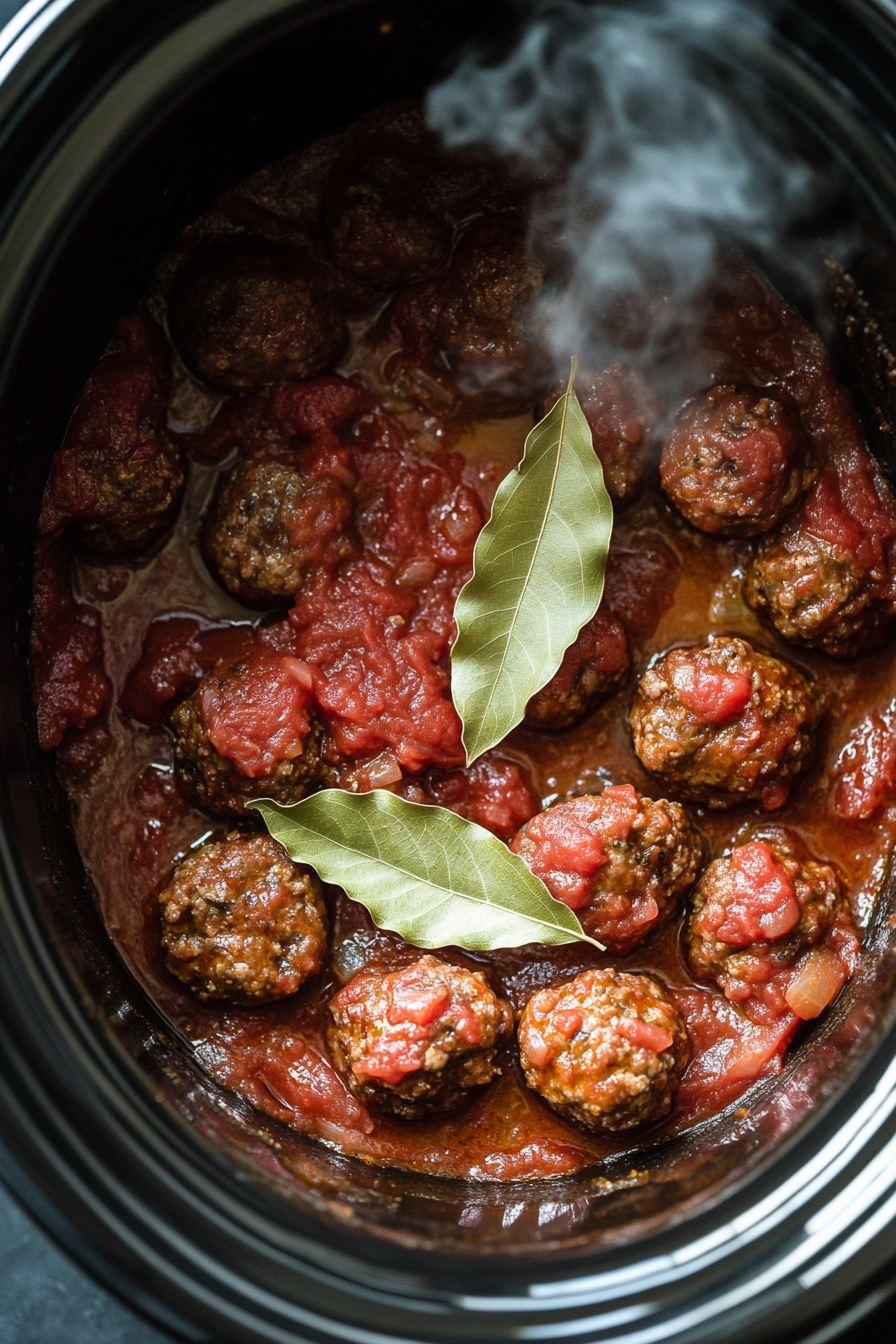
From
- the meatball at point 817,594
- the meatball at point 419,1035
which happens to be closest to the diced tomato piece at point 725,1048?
the meatball at point 419,1035

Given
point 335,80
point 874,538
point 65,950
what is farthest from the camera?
point 874,538

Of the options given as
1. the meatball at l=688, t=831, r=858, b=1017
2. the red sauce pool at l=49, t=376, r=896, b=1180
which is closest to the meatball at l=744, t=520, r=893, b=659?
the red sauce pool at l=49, t=376, r=896, b=1180

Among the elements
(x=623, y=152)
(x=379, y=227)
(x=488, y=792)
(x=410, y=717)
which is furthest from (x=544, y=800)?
(x=623, y=152)

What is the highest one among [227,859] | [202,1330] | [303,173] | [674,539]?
[303,173]

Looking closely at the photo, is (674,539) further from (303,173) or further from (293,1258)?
(293,1258)

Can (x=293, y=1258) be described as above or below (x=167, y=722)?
below

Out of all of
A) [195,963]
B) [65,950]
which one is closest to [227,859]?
[195,963]

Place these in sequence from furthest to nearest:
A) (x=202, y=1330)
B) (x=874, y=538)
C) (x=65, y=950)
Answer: (x=874, y=538) < (x=65, y=950) < (x=202, y=1330)
